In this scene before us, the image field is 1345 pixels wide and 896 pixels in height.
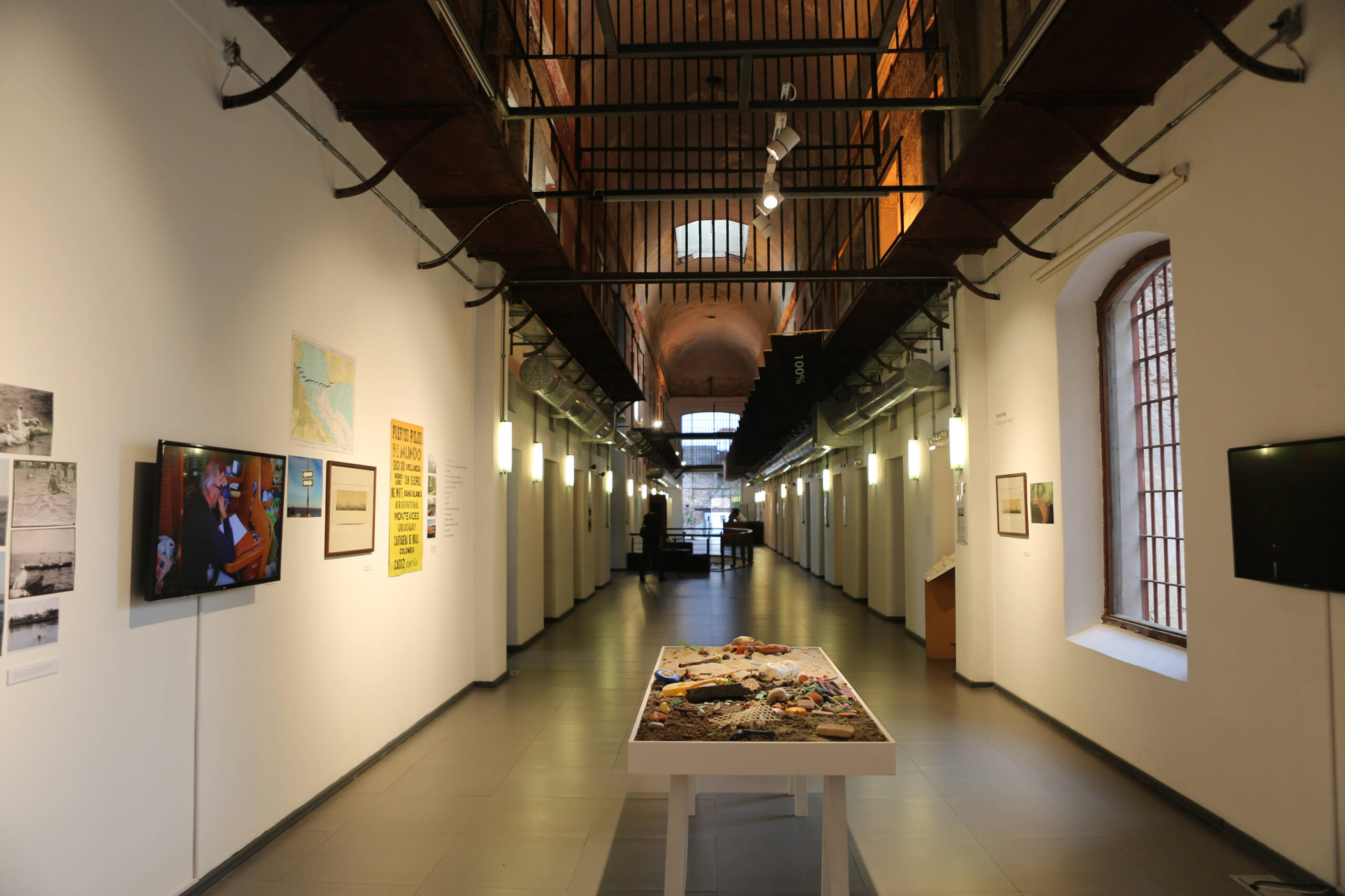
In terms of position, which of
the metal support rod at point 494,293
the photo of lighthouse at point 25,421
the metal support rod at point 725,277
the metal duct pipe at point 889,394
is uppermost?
the metal support rod at point 725,277

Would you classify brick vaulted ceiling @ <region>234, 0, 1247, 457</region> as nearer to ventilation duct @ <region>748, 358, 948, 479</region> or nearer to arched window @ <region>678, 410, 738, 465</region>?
ventilation duct @ <region>748, 358, 948, 479</region>

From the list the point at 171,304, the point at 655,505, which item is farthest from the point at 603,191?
the point at 655,505

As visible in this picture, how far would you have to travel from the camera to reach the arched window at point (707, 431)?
36.0m

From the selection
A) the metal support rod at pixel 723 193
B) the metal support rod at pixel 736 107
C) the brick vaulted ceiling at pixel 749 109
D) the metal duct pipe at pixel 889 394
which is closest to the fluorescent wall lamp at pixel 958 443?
the metal duct pipe at pixel 889 394

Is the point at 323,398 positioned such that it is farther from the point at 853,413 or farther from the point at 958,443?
the point at 853,413

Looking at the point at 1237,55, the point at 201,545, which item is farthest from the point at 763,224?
the point at 201,545

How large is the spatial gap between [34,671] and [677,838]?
7.12ft

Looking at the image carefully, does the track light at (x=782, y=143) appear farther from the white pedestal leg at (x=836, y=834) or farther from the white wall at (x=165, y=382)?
the white pedestal leg at (x=836, y=834)

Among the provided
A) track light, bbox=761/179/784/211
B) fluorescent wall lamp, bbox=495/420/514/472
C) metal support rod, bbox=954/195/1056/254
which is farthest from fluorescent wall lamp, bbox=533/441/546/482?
metal support rod, bbox=954/195/1056/254

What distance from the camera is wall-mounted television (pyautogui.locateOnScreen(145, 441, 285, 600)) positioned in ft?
9.43

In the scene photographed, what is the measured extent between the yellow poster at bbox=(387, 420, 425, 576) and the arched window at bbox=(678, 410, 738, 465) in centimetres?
2473

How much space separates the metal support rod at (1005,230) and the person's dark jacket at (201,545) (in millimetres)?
4786

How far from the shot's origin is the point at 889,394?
27.8 feet

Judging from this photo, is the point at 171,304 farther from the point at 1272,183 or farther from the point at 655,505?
the point at 655,505
